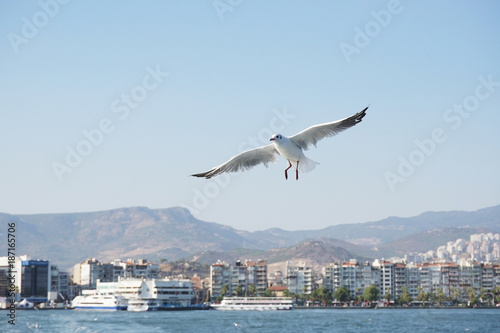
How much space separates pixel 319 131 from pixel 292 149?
0.48m

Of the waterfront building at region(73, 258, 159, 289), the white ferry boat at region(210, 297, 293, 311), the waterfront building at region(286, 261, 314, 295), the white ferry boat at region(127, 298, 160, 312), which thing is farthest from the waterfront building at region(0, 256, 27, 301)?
the waterfront building at region(286, 261, 314, 295)

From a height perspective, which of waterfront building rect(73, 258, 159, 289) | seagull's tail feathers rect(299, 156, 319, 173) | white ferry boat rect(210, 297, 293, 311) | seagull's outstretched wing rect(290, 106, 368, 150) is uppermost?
seagull's outstretched wing rect(290, 106, 368, 150)

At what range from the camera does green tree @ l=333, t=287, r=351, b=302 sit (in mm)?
102125

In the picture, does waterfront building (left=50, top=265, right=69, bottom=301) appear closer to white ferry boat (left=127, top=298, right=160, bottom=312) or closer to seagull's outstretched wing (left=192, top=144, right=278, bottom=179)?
white ferry boat (left=127, top=298, right=160, bottom=312)

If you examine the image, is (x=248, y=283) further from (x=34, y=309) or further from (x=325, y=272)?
(x=34, y=309)

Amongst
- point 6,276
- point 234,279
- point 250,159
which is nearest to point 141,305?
point 6,276

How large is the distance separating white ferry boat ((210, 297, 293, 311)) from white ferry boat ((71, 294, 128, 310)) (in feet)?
40.1

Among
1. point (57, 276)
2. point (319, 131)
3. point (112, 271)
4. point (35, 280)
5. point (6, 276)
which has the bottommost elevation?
point (35, 280)

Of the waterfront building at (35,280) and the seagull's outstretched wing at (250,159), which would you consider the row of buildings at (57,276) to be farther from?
the seagull's outstretched wing at (250,159)

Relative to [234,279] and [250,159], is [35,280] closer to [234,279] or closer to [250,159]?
[234,279]

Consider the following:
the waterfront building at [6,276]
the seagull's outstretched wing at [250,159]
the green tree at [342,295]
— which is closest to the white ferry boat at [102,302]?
the waterfront building at [6,276]

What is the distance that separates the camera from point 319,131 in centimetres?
1166

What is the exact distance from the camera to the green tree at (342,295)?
335ft

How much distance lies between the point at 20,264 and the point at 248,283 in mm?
29158
